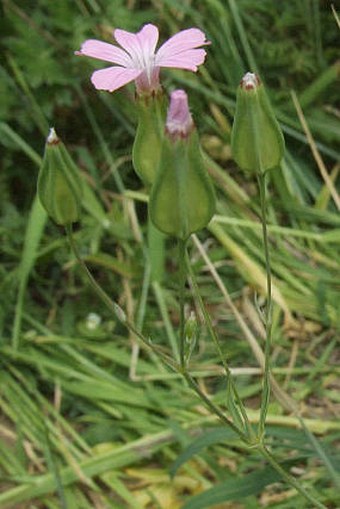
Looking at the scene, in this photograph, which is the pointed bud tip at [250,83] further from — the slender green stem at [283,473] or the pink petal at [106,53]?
the slender green stem at [283,473]

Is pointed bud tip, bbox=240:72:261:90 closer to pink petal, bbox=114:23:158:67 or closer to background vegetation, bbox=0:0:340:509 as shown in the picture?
pink petal, bbox=114:23:158:67

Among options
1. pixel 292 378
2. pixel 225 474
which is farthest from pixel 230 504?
pixel 292 378

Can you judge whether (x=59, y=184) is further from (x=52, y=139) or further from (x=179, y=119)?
(x=179, y=119)

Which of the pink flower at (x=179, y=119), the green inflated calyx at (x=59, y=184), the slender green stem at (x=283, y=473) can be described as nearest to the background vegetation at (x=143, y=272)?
the slender green stem at (x=283, y=473)

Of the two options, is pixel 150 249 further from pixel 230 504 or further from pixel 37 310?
pixel 230 504

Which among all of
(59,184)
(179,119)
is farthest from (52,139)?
(179,119)
